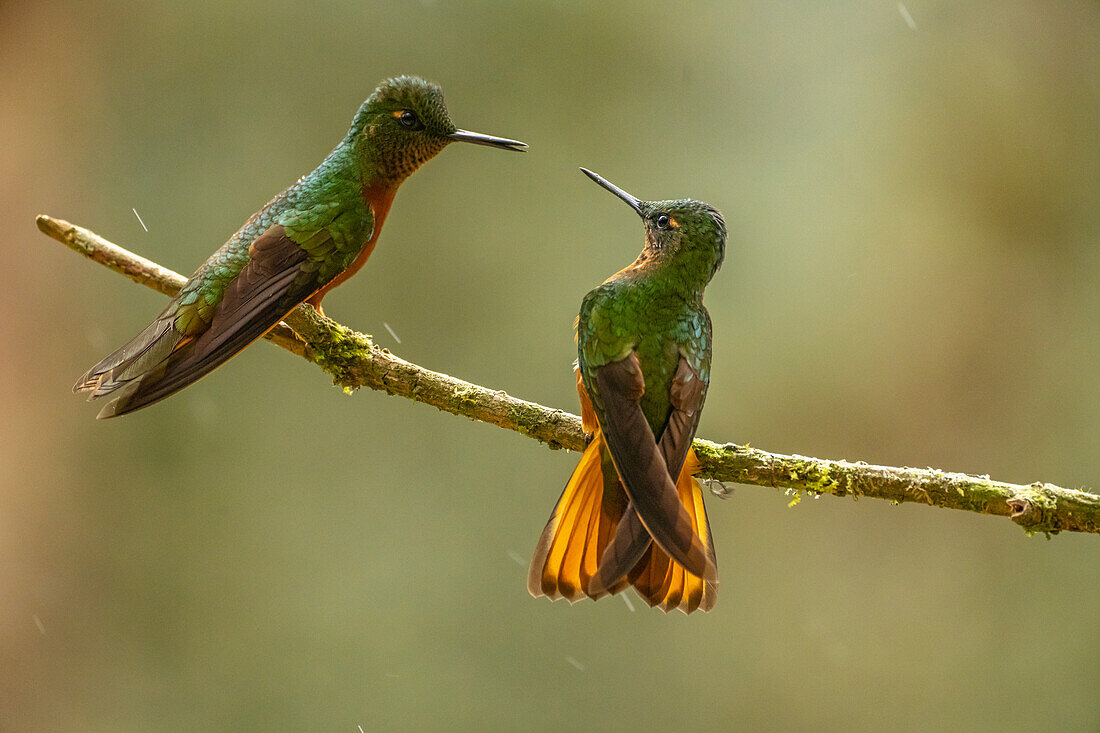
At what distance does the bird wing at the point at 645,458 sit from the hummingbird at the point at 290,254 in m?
0.51

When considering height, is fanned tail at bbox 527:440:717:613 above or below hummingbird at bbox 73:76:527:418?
below

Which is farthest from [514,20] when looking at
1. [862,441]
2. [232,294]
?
[232,294]

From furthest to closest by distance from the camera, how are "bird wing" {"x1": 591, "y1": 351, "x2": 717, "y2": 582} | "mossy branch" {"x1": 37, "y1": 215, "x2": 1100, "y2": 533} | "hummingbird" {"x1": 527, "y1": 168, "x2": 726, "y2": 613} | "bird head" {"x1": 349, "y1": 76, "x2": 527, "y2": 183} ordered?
"mossy branch" {"x1": 37, "y1": 215, "x2": 1100, "y2": 533}, "bird head" {"x1": 349, "y1": 76, "x2": 527, "y2": 183}, "hummingbird" {"x1": 527, "y1": 168, "x2": 726, "y2": 613}, "bird wing" {"x1": 591, "y1": 351, "x2": 717, "y2": 582}

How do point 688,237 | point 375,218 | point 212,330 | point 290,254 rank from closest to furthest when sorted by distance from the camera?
1. point 212,330
2. point 290,254
3. point 375,218
4. point 688,237

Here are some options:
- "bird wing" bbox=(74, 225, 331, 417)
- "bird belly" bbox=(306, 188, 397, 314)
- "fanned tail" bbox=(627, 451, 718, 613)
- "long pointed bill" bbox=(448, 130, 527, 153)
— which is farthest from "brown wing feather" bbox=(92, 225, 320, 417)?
"fanned tail" bbox=(627, 451, 718, 613)

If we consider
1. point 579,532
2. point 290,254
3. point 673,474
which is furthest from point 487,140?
point 579,532

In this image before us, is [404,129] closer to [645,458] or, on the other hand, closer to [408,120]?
[408,120]

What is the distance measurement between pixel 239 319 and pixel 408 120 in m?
0.51

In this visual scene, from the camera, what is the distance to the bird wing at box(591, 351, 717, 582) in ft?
4.85

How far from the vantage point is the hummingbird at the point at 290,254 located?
1.56 m

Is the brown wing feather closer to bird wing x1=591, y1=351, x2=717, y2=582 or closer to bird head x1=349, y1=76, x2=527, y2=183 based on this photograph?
bird head x1=349, y1=76, x2=527, y2=183

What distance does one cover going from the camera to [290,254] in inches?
67.9

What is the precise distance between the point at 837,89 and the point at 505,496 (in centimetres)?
283

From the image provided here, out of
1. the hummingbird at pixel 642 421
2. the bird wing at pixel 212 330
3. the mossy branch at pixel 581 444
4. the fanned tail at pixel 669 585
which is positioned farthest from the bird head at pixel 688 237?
the bird wing at pixel 212 330
